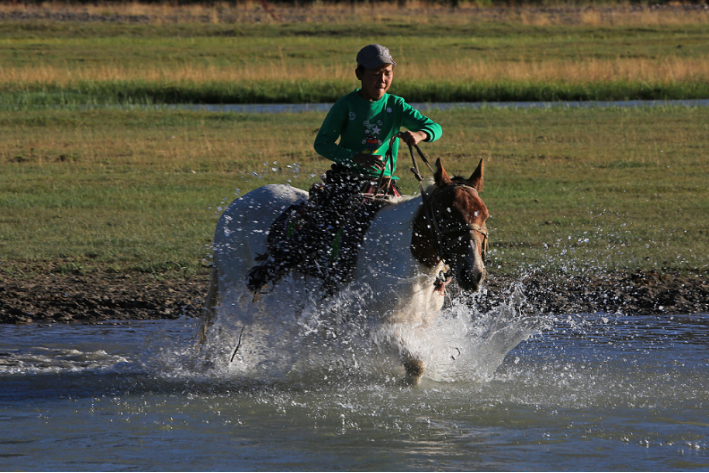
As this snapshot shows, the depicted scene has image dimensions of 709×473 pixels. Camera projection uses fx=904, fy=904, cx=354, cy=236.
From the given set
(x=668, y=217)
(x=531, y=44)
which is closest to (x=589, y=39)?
(x=531, y=44)

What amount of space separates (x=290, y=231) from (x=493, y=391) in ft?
5.19

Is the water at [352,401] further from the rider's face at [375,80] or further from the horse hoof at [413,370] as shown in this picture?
the rider's face at [375,80]

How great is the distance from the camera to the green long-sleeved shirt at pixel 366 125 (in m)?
5.25

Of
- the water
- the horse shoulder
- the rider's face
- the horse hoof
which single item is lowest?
the water

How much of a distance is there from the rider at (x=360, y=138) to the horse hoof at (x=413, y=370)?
89 centimetres

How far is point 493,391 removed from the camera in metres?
5.54

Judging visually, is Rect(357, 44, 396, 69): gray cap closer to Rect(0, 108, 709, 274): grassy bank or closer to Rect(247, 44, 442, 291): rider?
Rect(247, 44, 442, 291): rider

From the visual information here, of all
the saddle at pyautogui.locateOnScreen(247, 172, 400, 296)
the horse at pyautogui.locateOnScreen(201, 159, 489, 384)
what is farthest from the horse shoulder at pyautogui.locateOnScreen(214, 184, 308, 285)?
the horse at pyautogui.locateOnScreen(201, 159, 489, 384)

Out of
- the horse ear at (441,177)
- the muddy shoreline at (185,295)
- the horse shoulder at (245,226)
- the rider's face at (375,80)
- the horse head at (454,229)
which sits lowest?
the muddy shoreline at (185,295)

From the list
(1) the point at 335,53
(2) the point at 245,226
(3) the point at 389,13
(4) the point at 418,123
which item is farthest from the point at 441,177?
(3) the point at 389,13

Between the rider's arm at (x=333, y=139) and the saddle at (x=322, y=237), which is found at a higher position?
the rider's arm at (x=333, y=139)

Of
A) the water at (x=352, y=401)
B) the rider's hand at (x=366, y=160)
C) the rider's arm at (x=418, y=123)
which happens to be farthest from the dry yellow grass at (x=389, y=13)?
the rider's hand at (x=366, y=160)

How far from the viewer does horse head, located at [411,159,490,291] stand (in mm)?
4480

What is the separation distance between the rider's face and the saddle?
54 cm
